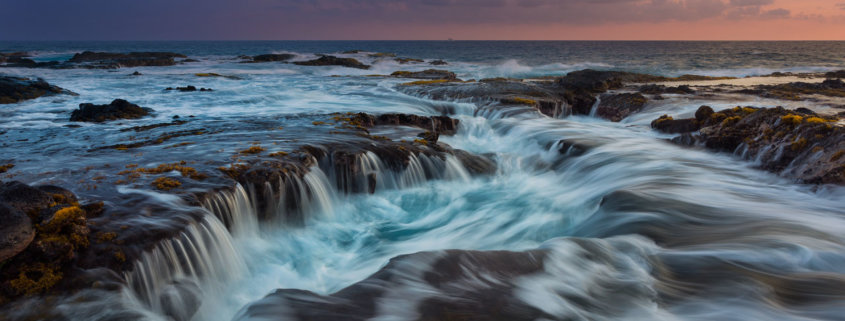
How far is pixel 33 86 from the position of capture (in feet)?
57.8

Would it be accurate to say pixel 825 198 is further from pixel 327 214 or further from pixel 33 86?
pixel 33 86

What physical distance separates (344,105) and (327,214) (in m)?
9.01

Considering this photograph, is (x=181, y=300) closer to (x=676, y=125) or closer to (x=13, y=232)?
(x=13, y=232)

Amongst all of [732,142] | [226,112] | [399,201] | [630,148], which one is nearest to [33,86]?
[226,112]

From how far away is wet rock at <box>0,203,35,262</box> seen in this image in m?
3.20

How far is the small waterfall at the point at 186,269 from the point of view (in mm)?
3764

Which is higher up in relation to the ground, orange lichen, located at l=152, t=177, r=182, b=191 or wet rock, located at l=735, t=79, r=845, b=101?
wet rock, located at l=735, t=79, r=845, b=101

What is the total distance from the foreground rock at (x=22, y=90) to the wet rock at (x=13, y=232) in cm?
1664

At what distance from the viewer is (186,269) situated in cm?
423

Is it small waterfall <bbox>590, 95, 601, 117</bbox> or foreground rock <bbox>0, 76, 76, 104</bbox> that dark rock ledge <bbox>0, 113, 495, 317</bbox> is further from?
foreground rock <bbox>0, 76, 76, 104</bbox>

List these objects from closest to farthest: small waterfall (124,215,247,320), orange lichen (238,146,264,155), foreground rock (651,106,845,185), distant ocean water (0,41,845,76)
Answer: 1. small waterfall (124,215,247,320)
2. foreground rock (651,106,845,185)
3. orange lichen (238,146,264,155)
4. distant ocean water (0,41,845,76)

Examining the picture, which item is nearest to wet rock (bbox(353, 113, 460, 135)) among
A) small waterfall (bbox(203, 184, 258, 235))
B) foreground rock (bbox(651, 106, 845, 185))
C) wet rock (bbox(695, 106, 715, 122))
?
small waterfall (bbox(203, 184, 258, 235))

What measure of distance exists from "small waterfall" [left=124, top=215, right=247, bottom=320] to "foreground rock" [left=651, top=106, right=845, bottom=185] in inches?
324

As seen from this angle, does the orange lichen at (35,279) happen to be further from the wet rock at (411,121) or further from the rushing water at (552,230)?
the wet rock at (411,121)
